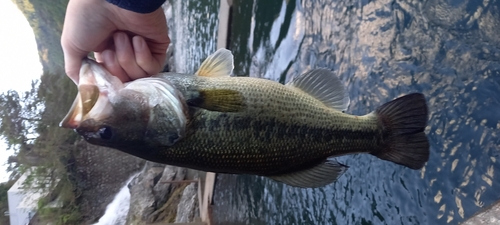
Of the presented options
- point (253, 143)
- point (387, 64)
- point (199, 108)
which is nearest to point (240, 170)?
point (253, 143)

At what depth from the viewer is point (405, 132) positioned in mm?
1907

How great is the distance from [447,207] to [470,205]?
0.54 ft

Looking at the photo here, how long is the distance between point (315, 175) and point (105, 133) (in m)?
0.95

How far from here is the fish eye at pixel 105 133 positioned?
154 centimetres

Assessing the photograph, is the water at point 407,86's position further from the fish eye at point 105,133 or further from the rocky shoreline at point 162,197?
the rocky shoreline at point 162,197

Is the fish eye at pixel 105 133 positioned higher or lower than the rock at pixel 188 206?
higher

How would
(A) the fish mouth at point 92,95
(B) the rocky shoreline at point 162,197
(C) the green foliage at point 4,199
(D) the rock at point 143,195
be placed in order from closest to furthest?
1. (A) the fish mouth at point 92,95
2. (B) the rocky shoreline at point 162,197
3. (D) the rock at point 143,195
4. (C) the green foliage at point 4,199

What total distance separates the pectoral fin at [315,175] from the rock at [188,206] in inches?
259

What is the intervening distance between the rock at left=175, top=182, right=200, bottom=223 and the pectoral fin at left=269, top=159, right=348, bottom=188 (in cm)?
A: 658

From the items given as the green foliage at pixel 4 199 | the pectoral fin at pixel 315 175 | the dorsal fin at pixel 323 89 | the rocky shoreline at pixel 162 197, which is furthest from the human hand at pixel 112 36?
the green foliage at pixel 4 199

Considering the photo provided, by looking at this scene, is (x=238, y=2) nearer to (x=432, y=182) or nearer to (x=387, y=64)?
(x=387, y=64)

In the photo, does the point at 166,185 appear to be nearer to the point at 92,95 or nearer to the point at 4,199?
the point at 4,199

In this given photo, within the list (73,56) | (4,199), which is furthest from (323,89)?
(4,199)

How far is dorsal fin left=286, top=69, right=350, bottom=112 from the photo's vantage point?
77.8 inches
